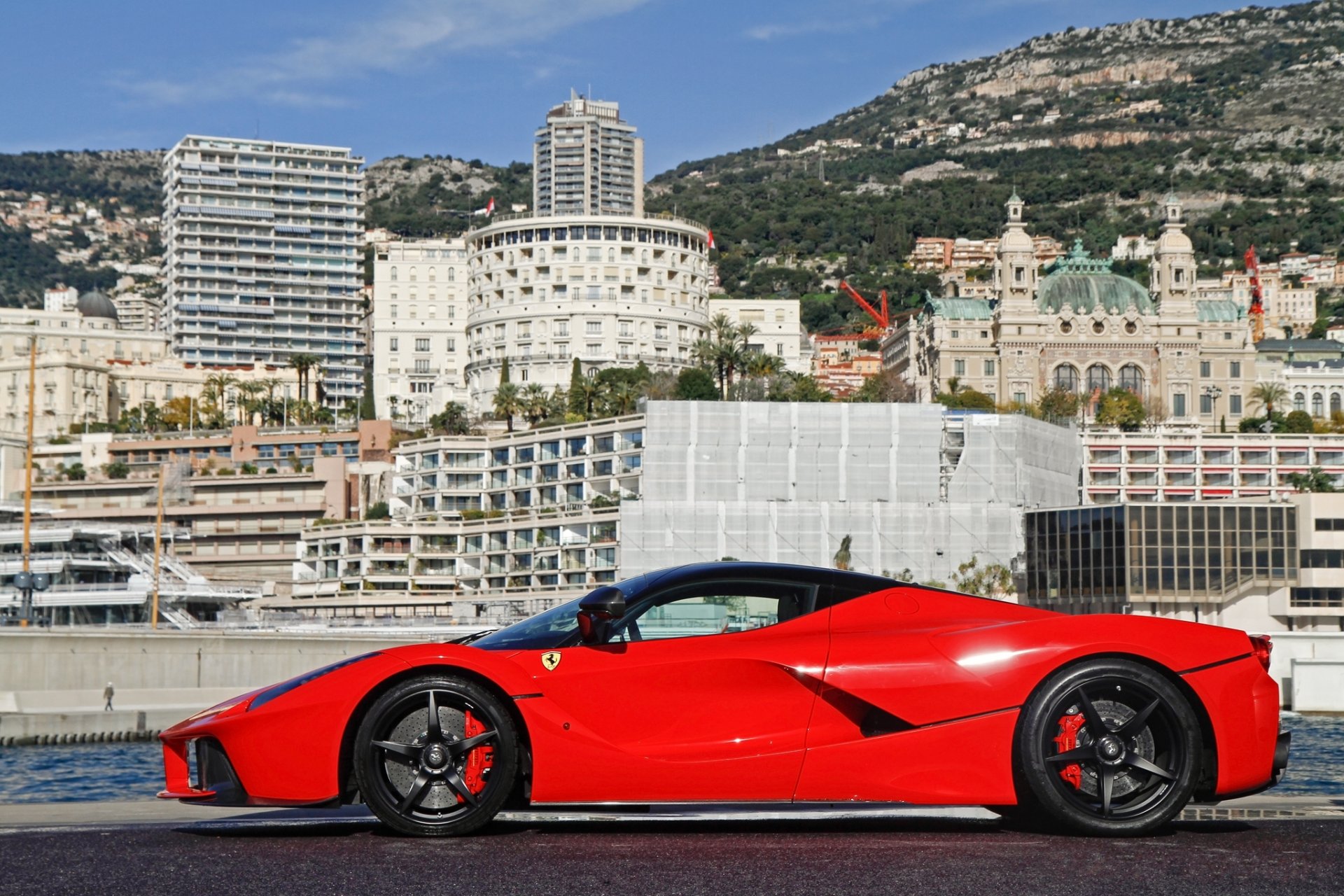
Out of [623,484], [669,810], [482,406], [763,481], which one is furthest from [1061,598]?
[482,406]

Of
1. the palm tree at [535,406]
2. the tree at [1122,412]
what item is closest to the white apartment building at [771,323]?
the tree at [1122,412]

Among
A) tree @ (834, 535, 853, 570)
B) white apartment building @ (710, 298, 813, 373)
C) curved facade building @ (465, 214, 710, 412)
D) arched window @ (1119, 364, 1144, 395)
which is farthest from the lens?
white apartment building @ (710, 298, 813, 373)

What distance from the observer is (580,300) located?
7249 inches

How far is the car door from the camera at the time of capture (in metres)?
7.84

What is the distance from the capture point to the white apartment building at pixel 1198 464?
133 m

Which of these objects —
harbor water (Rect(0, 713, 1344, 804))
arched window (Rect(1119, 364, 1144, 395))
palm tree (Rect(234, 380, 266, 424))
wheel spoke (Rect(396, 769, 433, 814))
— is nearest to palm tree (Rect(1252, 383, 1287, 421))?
arched window (Rect(1119, 364, 1144, 395))

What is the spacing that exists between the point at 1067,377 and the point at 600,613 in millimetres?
184081

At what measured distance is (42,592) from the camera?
101 meters

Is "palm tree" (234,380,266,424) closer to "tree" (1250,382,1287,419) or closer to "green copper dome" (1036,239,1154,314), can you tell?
"green copper dome" (1036,239,1154,314)

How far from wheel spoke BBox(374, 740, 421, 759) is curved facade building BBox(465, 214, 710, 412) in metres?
173

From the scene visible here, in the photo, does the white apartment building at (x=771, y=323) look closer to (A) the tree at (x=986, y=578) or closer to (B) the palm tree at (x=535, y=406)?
(B) the palm tree at (x=535, y=406)

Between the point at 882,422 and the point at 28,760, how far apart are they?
71.8 metres

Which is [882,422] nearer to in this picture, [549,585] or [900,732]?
[549,585]

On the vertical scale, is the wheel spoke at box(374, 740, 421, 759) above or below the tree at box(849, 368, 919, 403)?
below
